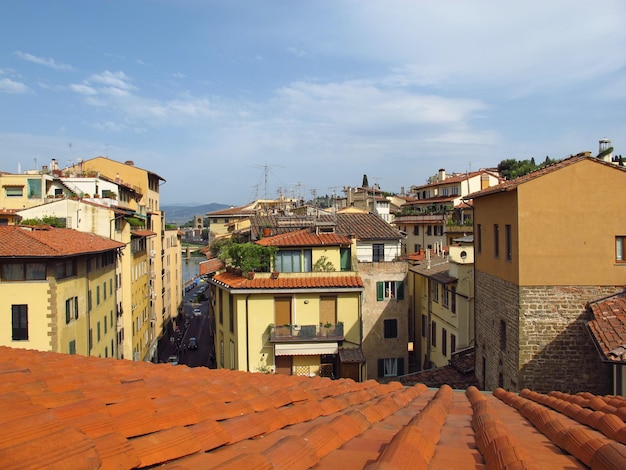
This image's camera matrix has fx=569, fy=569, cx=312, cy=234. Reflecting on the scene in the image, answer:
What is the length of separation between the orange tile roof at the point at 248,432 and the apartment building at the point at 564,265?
8.20m

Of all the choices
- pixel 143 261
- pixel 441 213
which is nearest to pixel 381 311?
pixel 143 261

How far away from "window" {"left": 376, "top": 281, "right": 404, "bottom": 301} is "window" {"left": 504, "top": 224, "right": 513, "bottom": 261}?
13.0 metres

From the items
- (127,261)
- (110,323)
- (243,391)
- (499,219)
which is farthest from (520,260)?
(127,261)

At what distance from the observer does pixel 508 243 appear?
52.0 feet

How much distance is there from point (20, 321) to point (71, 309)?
235 cm

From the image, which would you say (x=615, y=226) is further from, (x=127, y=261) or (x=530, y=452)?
(x=127, y=261)

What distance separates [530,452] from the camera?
437cm

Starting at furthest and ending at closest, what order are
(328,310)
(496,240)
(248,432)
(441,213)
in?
(441,213), (328,310), (496,240), (248,432)

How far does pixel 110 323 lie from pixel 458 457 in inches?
1145

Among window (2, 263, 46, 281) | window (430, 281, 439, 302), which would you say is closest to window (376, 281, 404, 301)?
window (430, 281, 439, 302)

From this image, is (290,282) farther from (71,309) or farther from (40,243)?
(40,243)

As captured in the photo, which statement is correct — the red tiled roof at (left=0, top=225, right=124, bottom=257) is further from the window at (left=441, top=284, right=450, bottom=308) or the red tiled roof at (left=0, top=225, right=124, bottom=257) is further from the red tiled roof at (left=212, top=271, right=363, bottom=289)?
the window at (left=441, top=284, right=450, bottom=308)

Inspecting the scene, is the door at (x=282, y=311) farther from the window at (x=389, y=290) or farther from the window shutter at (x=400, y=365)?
the window shutter at (x=400, y=365)

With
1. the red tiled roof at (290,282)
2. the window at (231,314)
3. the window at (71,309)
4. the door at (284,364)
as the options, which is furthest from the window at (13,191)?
the door at (284,364)
